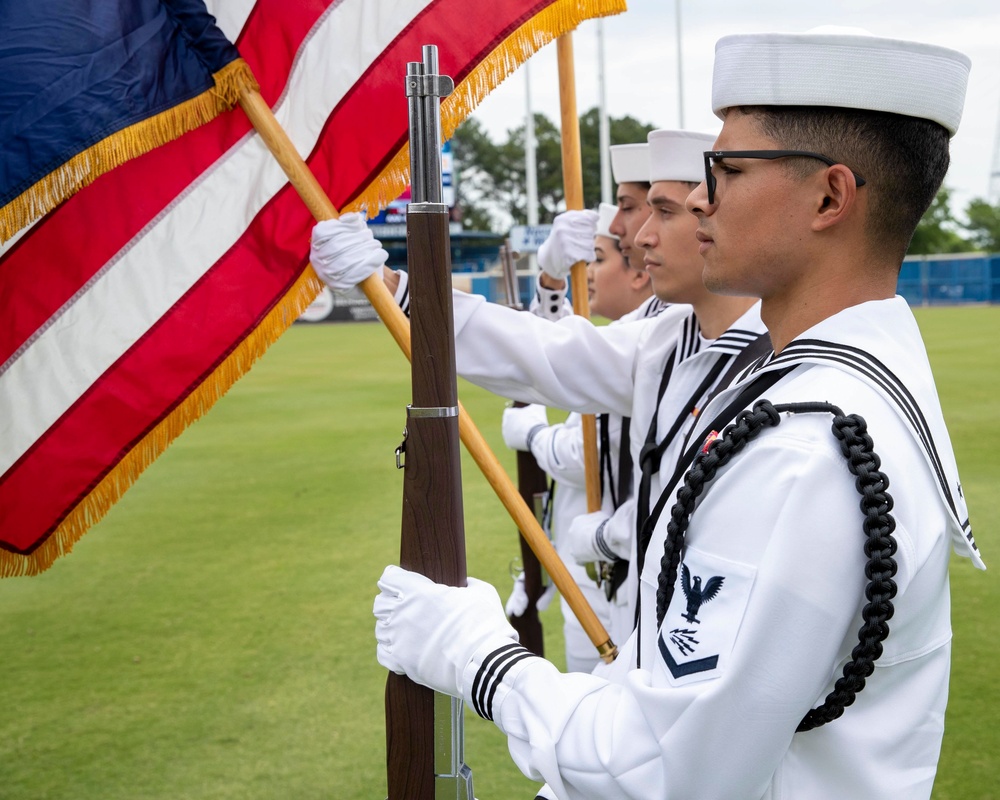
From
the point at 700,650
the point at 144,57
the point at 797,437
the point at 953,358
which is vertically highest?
the point at 144,57

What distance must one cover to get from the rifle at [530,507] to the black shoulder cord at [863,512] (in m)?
2.37

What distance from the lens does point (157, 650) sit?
4.56 m

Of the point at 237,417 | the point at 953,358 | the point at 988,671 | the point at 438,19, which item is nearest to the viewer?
the point at 438,19

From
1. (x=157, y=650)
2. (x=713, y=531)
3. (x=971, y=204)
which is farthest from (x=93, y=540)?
(x=971, y=204)

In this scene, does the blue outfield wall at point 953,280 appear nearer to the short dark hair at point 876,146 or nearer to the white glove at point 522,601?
the white glove at point 522,601

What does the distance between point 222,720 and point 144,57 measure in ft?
8.05

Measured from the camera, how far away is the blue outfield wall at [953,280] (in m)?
35.9

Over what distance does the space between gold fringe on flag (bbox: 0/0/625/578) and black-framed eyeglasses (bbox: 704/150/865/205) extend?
1.12 metres

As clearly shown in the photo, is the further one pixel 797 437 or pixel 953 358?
pixel 953 358

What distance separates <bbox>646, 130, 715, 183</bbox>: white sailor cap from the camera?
8.04ft

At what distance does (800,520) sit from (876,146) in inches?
18.5

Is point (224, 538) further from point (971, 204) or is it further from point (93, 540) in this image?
point (971, 204)

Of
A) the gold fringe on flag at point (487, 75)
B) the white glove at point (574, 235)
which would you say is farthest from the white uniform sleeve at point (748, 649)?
the white glove at point (574, 235)

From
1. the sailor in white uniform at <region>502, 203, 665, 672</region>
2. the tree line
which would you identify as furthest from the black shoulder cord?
the tree line
